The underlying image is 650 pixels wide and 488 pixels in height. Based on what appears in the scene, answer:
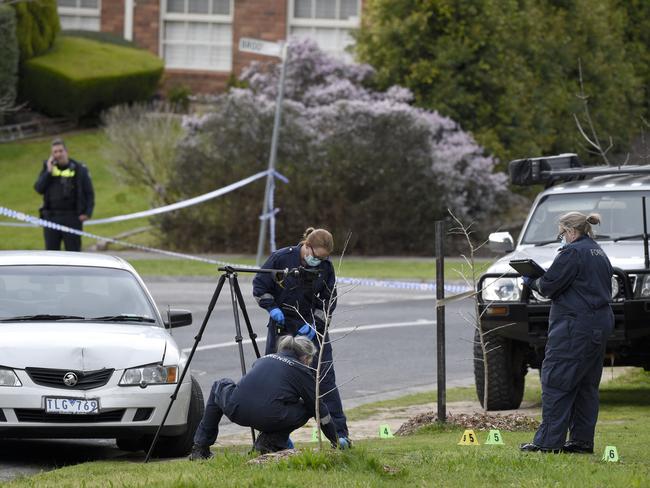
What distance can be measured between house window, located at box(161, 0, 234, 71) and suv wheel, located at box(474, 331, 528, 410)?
42.1 meters

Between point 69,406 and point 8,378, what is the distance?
429 mm

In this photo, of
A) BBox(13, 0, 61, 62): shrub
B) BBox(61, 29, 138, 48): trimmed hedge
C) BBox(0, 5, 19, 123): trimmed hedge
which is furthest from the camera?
BBox(61, 29, 138, 48): trimmed hedge

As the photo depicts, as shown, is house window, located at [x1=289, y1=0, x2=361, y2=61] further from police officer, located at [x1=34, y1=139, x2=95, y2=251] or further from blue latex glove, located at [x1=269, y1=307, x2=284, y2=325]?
blue latex glove, located at [x1=269, y1=307, x2=284, y2=325]

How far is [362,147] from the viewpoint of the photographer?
33281mm

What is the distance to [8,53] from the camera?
143ft

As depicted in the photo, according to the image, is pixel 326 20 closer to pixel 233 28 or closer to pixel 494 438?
pixel 233 28

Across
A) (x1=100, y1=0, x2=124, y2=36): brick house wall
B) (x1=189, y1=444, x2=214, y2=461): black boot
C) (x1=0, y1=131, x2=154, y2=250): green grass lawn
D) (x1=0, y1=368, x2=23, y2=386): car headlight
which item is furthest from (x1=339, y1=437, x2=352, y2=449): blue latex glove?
(x1=100, y1=0, x2=124, y2=36): brick house wall

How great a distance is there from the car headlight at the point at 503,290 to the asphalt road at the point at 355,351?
576 mm

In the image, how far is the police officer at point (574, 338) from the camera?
9.32 m

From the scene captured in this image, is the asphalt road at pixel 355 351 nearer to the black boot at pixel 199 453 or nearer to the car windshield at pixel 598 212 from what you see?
the black boot at pixel 199 453

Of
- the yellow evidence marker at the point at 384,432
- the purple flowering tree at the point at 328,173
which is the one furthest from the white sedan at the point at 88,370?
the purple flowering tree at the point at 328,173

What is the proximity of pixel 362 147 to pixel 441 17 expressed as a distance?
5.26 meters

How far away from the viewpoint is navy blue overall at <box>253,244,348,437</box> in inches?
401

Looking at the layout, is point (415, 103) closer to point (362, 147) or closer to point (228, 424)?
point (362, 147)
